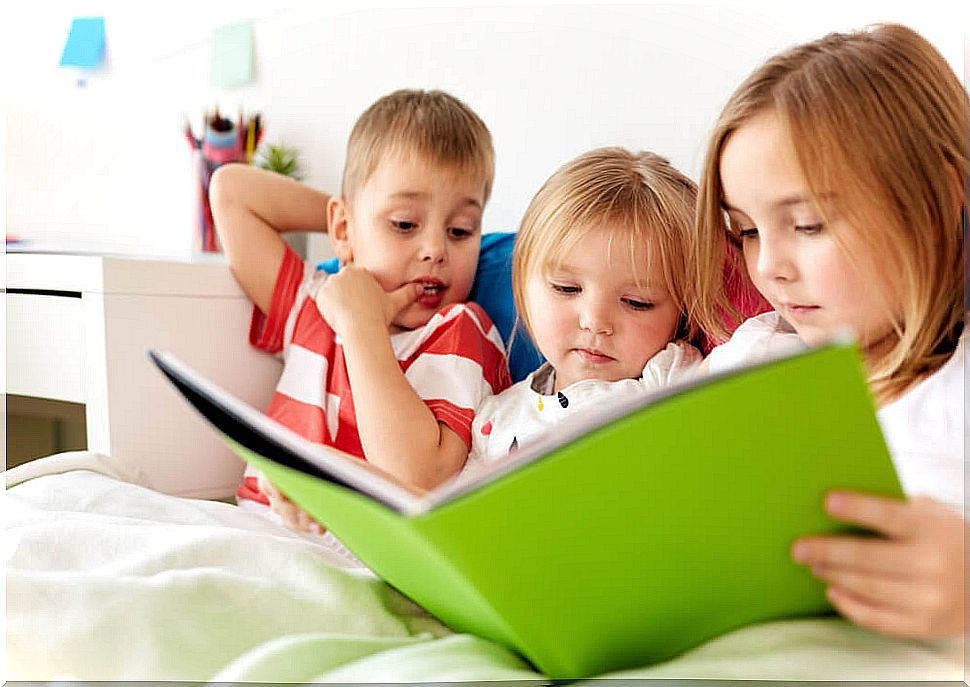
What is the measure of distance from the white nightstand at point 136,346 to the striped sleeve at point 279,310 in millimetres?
19

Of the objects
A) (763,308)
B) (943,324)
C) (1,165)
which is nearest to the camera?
(943,324)

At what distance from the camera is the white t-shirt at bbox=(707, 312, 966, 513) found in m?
0.62

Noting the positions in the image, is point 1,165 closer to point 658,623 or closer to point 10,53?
point 10,53

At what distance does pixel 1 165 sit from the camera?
84.7 inches

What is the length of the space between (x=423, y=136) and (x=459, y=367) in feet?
1.01

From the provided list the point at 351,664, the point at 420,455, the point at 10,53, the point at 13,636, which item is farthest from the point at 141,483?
the point at 10,53

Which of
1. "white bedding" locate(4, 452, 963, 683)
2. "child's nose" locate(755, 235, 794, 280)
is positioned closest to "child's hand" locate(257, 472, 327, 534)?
"white bedding" locate(4, 452, 963, 683)

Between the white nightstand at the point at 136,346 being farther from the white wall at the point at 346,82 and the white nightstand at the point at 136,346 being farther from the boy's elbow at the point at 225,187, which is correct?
the white wall at the point at 346,82

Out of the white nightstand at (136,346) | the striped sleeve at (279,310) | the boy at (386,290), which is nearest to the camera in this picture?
the boy at (386,290)

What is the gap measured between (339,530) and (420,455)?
470 millimetres

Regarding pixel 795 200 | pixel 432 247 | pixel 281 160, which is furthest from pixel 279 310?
pixel 795 200

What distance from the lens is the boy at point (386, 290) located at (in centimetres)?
114

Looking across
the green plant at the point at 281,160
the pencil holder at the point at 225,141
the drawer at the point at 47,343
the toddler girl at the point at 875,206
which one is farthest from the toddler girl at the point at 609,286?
the pencil holder at the point at 225,141

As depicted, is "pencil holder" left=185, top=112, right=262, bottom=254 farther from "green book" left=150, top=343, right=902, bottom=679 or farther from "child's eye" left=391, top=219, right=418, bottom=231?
"green book" left=150, top=343, right=902, bottom=679
